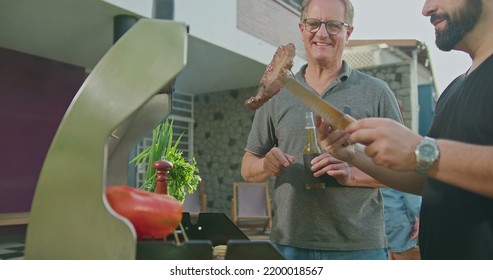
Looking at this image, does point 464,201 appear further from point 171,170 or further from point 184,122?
point 184,122

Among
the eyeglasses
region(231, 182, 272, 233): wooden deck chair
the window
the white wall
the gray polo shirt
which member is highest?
the white wall

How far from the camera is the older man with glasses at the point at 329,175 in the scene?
1087 millimetres

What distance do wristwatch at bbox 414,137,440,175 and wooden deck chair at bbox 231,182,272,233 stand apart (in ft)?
14.7

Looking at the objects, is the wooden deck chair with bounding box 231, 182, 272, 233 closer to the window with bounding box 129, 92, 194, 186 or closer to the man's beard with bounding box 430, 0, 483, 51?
the window with bounding box 129, 92, 194, 186

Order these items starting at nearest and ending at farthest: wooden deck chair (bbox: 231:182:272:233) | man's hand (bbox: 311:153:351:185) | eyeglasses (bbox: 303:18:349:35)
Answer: man's hand (bbox: 311:153:351:185) → eyeglasses (bbox: 303:18:349:35) → wooden deck chair (bbox: 231:182:272:233)

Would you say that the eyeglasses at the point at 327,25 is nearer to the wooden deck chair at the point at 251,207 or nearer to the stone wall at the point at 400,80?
the stone wall at the point at 400,80

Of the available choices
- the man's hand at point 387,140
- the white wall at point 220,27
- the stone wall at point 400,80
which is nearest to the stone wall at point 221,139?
the white wall at point 220,27

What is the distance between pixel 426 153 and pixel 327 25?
22.0 inches

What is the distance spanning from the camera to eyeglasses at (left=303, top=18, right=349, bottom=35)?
3.53ft

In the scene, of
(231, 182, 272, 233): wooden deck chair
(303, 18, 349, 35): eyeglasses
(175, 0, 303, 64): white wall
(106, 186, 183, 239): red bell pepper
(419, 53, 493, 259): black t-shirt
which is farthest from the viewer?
(231, 182, 272, 233): wooden deck chair

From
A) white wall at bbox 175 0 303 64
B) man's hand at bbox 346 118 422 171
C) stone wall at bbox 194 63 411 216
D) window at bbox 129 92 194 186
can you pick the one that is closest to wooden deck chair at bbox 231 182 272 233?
stone wall at bbox 194 63 411 216

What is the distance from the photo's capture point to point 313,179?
1.06 meters

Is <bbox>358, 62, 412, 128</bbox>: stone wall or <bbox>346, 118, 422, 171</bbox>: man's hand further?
<bbox>358, 62, 412, 128</bbox>: stone wall

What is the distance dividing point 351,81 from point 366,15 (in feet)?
0.70
